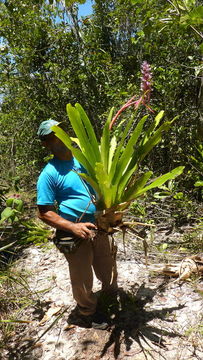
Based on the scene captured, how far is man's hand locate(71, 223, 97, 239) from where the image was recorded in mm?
1695

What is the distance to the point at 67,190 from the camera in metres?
1.89

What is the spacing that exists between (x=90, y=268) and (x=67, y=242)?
34 cm

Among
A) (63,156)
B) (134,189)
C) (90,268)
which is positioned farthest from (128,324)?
(63,156)

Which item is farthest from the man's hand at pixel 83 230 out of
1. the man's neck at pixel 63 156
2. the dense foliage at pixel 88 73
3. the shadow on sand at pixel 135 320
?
the dense foliage at pixel 88 73

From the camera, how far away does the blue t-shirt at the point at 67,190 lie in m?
1.84

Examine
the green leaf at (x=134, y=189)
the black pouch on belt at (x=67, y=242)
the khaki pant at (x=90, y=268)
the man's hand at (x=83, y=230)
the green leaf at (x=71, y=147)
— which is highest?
the green leaf at (x=71, y=147)

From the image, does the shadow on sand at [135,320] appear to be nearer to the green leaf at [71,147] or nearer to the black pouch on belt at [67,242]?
the black pouch on belt at [67,242]

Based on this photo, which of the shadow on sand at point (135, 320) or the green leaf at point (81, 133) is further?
the shadow on sand at point (135, 320)

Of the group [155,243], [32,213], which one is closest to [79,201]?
[155,243]

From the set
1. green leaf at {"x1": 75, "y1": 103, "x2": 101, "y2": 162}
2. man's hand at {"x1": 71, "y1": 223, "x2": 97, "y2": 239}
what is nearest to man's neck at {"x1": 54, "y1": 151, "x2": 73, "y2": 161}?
green leaf at {"x1": 75, "y1": 103, "x2": 101, "y2": 162}

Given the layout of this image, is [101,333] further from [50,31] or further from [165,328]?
[50,31]

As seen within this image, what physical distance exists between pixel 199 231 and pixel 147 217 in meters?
0.74

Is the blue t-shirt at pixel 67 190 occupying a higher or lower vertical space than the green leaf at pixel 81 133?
lower

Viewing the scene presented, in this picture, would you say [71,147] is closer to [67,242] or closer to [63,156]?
[63,156]
